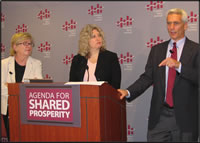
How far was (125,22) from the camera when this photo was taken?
404cm

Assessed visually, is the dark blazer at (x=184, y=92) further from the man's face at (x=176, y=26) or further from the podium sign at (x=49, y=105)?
the podium sign at (x=49, y=105)

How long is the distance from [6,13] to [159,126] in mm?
3866

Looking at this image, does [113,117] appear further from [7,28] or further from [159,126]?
[7,28]

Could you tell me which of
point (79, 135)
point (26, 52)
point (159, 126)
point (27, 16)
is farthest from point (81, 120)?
point (27, 16)

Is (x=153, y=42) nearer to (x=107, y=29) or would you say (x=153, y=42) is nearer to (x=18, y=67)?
(x=107, y=29)

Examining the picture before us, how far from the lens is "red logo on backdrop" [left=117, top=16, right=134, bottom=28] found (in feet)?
13.1

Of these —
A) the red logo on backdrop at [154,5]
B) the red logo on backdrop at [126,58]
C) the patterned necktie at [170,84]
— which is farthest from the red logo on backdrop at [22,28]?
the patterned necktie at [170,84]

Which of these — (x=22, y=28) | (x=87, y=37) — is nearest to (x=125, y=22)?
(x=87, y=37)

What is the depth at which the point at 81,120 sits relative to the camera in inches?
81.6

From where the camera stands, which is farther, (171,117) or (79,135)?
(171,117)

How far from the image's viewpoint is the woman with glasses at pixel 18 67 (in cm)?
323

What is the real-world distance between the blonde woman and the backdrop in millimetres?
766

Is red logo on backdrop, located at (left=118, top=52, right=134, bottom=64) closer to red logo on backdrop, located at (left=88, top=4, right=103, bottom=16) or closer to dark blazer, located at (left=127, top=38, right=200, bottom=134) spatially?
red logo on backdrop, located at (left=88, top=4, right=103, bottom=16)

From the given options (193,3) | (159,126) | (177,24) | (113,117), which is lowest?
(159,126)
